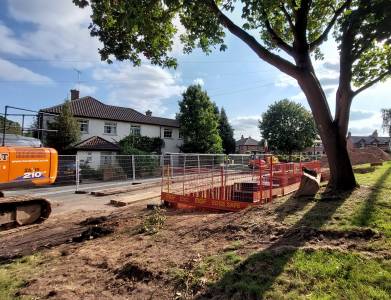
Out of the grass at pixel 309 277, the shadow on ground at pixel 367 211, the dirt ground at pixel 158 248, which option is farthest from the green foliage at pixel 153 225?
the shadow on ground at pixel 367 211

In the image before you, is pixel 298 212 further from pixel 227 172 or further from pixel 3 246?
pixel 3 246

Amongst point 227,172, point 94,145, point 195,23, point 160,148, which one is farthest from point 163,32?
point 160,148

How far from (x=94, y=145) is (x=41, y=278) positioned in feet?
88.9

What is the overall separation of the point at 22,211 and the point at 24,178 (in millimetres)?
1565

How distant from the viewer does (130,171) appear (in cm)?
2217

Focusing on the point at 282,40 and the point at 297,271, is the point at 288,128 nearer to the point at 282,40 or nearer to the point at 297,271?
the point at 282,40

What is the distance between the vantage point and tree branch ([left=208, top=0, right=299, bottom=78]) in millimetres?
9523

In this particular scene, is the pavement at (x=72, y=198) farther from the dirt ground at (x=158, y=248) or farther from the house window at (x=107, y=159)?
the dirt ground at (x=158, y=248)

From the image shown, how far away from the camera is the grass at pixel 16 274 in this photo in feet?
18.5

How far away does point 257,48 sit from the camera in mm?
9688

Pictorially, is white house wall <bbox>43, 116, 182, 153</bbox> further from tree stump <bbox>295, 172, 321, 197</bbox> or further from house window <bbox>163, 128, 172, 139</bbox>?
tree stump <bbox>295, 172, 321, 197</bbox>

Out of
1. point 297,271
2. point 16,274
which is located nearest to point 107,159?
point 16,274

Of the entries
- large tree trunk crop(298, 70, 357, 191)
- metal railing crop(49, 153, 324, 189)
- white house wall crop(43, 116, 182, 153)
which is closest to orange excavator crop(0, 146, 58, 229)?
metal railing crop(49, 153, 324, 189)

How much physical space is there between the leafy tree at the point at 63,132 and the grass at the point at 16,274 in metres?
23.7
